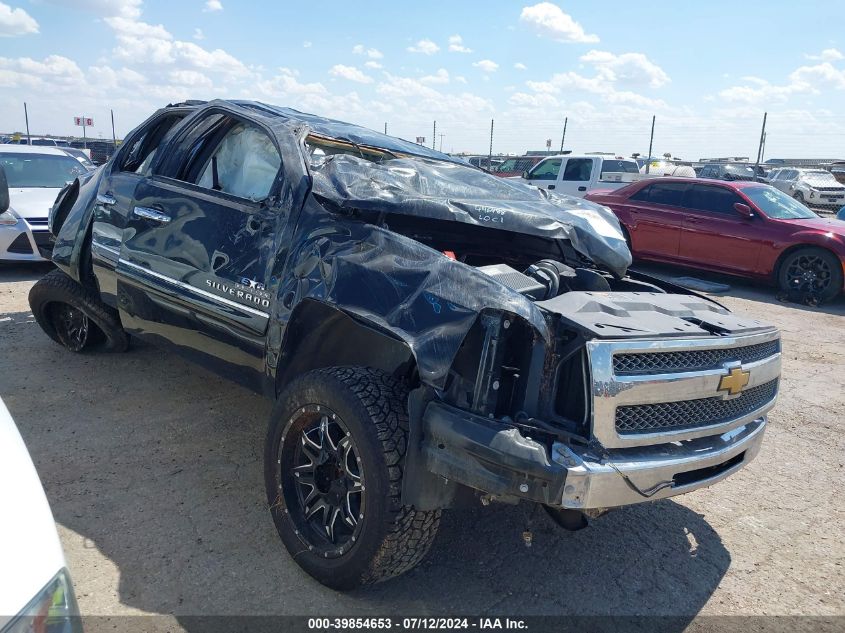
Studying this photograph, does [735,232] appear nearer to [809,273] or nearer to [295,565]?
[809,273]

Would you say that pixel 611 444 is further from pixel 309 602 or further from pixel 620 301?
pixel 309 602

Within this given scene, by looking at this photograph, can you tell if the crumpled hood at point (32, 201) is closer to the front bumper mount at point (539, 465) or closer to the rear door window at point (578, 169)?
the front bumper mount at point (539, 465)

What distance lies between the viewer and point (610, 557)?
3.12 meters

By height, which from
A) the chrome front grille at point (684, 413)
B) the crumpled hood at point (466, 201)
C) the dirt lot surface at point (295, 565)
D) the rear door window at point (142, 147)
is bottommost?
the dirt lot surface at point (295, 565)

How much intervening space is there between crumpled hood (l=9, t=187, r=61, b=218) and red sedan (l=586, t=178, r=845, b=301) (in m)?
7.96

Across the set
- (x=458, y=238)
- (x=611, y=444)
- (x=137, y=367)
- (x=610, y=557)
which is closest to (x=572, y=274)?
(x=458, y=238)

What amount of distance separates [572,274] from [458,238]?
748 mm

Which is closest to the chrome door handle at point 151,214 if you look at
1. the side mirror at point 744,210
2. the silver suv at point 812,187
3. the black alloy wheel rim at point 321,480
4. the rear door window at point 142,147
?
the rear door window at point 142,147

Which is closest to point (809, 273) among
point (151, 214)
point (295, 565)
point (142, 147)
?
point (142, 147)

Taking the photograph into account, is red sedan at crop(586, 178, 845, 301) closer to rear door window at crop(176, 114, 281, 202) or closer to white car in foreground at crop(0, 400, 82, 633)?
rear door window at crop(176, 114, 281, 202)

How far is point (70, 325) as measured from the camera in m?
5.28

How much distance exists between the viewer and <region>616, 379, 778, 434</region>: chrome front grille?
8.02 feet

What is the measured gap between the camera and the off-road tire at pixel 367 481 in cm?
243

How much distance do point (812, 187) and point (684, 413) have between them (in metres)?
25.1
